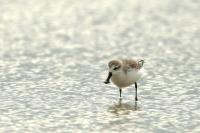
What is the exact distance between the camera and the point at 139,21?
81.6 feet

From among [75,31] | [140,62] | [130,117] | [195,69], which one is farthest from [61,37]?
[130,117]

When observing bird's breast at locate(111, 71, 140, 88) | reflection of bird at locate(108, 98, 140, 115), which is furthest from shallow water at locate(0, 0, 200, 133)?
bird's breast at locate(111, 71, 140, 88)

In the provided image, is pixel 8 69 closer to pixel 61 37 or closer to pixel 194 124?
pixel 61 37

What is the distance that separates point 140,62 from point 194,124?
9.77ft

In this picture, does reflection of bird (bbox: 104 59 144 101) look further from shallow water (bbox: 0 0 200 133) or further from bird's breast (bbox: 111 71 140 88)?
shallow water (bbox: 0 0 200 133)

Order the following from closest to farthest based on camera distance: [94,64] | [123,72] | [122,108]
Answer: [122,108]
[123,72]
[94,64]

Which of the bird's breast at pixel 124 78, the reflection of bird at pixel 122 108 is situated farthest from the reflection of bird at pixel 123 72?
the reflection of bird at pixel 122 108

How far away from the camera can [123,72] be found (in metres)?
14.0

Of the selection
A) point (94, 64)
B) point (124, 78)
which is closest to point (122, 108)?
point (124, 78)

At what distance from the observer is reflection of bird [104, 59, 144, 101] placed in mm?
13828

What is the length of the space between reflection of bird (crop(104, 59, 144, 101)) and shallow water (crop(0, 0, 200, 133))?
497 mm

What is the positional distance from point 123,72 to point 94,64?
4252 mm

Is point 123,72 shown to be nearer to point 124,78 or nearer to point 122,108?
point 124,78

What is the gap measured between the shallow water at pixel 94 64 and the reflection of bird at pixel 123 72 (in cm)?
50
